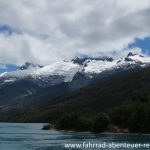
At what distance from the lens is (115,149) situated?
128m

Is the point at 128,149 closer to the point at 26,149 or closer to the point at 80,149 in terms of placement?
the point at 80,149

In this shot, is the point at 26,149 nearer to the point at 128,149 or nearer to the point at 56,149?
the point at 56,149

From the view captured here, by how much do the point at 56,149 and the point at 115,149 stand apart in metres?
17.3

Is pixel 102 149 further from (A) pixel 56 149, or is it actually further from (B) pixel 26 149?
(B) pixel 26 149

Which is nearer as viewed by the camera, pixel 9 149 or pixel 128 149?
pixel 128 149

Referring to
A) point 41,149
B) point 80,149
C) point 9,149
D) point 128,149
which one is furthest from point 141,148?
point 9,149

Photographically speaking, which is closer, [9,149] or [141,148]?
[141,148]

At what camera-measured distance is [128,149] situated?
12962 cm

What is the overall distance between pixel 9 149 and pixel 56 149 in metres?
15.8

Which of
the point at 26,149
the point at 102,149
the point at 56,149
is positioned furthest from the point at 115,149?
the point at 26,149

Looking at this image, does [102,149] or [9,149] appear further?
[9,149]

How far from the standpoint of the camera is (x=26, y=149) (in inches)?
5354

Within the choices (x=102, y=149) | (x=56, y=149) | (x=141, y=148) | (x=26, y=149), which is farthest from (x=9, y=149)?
(x=141, y=148)

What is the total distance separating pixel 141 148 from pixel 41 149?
94.0 feet
